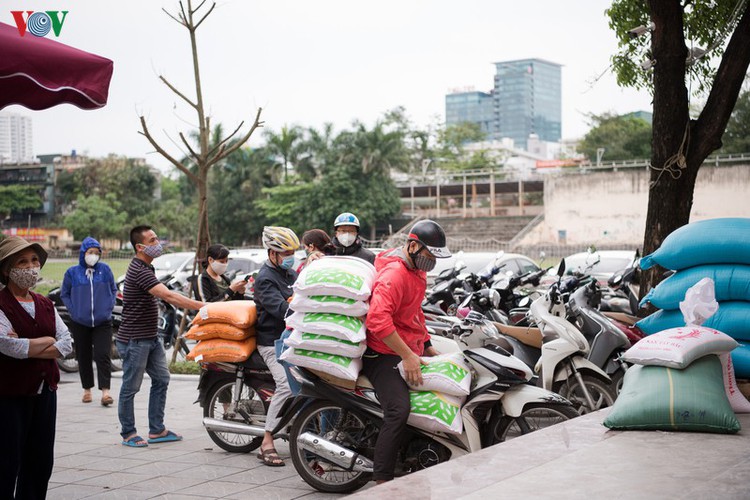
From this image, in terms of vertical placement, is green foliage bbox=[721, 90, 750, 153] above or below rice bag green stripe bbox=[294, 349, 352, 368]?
above

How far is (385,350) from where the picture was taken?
534 cm

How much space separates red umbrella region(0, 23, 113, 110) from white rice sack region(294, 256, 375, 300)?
63.9 inches

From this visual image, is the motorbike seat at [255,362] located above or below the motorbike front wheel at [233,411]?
above

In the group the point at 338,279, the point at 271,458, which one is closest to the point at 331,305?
the point at 338,279

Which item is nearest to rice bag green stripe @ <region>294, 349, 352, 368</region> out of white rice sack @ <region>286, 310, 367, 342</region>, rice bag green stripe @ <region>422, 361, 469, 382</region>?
white rice sack @ <region>286, 310, 367, 342</region>

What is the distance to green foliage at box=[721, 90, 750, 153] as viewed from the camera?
55250mm

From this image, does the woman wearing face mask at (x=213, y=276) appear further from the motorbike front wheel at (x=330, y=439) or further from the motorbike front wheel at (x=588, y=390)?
the motorbike front wheel at (x=588, y=390)

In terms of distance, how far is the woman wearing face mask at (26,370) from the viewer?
4.43 metres

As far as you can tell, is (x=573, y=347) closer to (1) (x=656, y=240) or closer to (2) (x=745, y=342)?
(2) (x=745, y=342)

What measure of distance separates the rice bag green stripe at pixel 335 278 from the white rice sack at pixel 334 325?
0.67 ft

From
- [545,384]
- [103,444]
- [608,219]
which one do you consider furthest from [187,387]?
[608,219]

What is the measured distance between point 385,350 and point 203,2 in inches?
301

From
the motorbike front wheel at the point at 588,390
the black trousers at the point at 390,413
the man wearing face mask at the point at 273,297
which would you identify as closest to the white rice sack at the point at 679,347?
the motorbike front wheel at the point at 588,390

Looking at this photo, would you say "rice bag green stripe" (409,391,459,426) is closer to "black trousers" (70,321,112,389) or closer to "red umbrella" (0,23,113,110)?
"red umbrella" (0,23,113,110)
